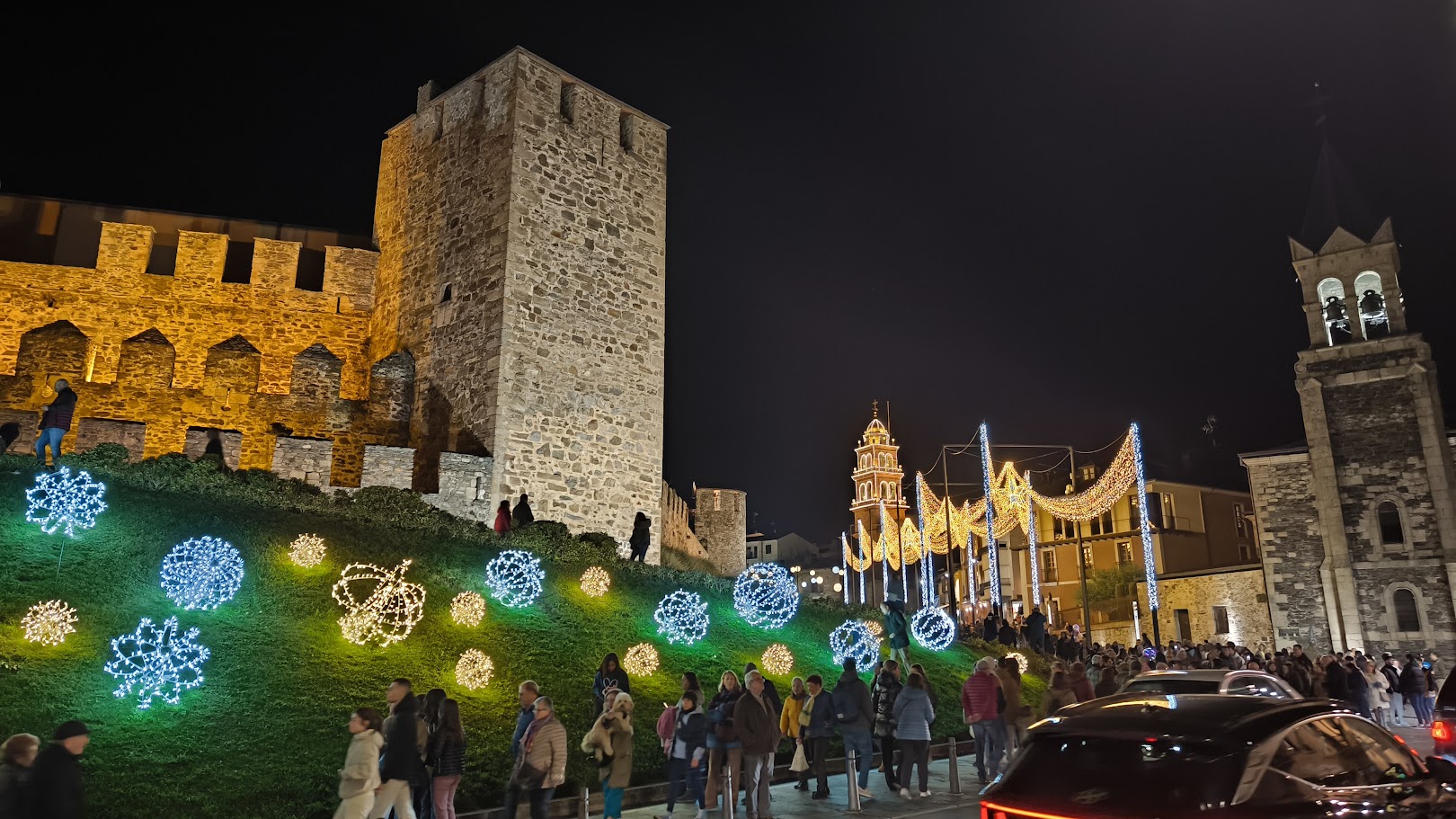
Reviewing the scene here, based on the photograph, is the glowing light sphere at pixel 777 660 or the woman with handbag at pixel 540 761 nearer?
the woman with handbag at pixel 540 761

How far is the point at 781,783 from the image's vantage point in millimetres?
11617

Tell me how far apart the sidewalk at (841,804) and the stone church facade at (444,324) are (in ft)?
31.1

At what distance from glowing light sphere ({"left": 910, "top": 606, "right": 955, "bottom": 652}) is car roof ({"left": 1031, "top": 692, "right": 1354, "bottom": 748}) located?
45.9 feet

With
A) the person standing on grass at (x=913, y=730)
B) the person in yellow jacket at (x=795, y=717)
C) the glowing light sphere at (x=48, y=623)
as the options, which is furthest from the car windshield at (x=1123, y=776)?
the glowing light sphere at (x=48, y=623)

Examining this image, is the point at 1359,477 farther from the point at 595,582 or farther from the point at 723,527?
the point at 595,582

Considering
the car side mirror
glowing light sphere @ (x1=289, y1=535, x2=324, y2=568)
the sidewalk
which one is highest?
glowing light sphere @ (x1=289, y1=535, x2=324, y2=568)

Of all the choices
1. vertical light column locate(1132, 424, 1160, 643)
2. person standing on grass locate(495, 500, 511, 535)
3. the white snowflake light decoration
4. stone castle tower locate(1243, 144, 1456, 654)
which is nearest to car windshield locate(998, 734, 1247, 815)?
the white snowflake light decoration

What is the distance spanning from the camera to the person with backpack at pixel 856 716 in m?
10.4

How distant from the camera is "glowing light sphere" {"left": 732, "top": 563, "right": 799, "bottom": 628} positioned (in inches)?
664

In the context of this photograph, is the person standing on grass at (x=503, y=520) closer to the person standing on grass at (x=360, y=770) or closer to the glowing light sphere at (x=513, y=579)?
the glowing light sphere at (x=513, y=579)

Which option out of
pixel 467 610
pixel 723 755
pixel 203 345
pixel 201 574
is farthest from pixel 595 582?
pixel 203 345

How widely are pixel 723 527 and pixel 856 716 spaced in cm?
2517

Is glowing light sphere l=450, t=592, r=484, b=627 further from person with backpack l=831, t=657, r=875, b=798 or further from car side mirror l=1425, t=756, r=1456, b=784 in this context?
car side mirror l=1425, t=756, r=1456, b=784

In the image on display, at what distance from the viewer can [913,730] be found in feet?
34.3
